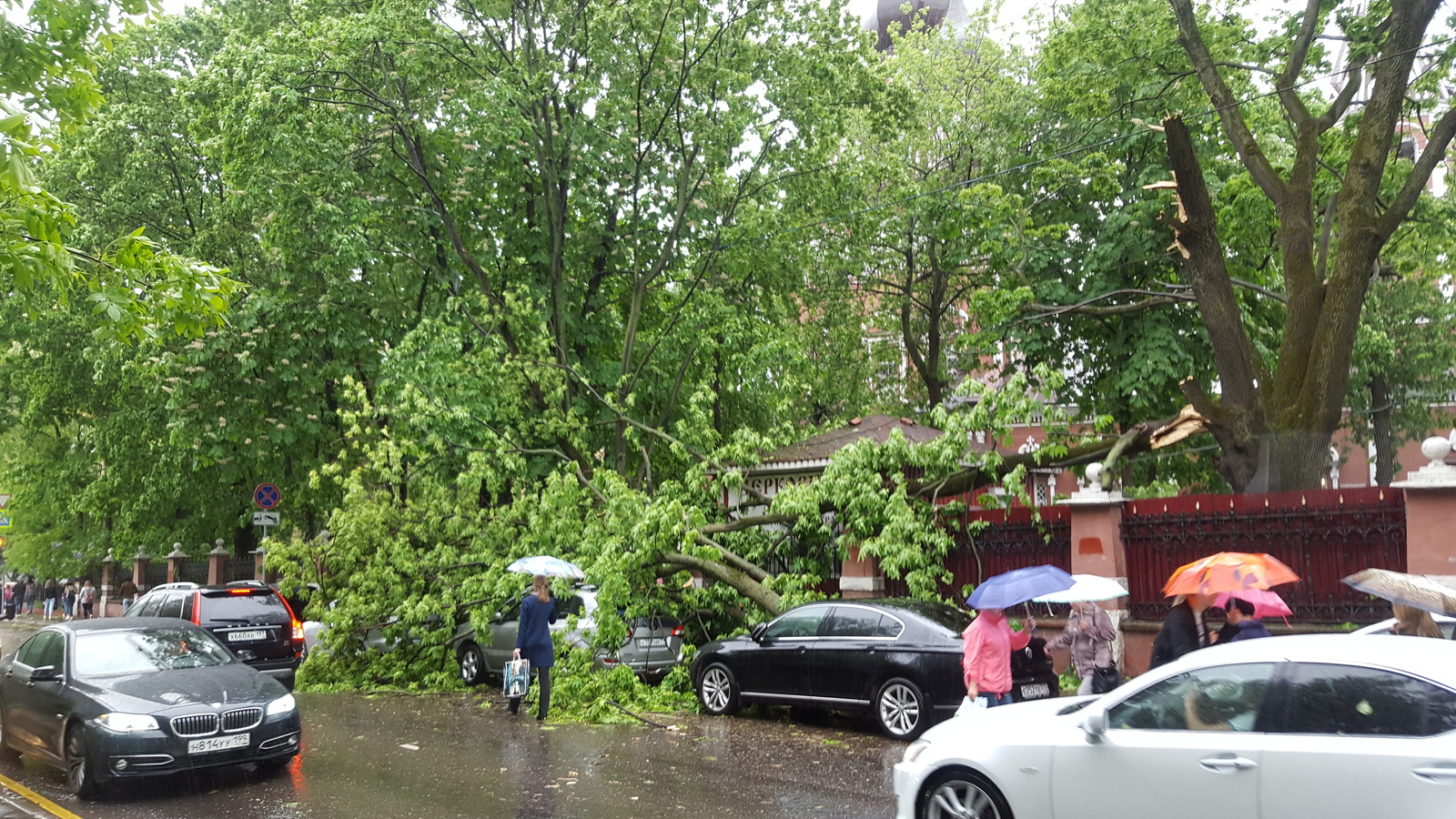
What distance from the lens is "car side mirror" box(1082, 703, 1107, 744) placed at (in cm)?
564

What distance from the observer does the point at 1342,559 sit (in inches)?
433

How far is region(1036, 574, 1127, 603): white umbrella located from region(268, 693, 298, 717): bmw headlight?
6.24 meters

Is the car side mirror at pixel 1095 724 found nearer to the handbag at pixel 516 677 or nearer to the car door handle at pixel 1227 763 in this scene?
the car door handle at pixel 1227 763

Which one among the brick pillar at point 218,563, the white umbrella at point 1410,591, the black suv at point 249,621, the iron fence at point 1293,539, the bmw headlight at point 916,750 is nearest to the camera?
the bmw headlight at point 916,750

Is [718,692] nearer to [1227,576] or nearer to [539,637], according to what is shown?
[539,637]

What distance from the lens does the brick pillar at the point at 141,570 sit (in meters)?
35.1

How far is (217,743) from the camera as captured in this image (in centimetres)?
860

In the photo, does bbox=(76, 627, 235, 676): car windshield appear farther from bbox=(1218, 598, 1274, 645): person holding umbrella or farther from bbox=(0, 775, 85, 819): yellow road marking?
bbox=(1218, 598, 1274, 645): person holding umbrella

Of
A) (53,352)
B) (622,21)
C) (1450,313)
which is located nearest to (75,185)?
(53,352)

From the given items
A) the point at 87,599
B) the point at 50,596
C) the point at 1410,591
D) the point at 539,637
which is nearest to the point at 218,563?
the point at 87,599

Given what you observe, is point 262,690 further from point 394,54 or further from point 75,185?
point 75,185

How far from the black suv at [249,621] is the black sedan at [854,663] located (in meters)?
5.92

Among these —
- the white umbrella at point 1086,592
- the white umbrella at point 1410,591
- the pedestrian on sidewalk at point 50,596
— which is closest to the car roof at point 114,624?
the white umbrella at point 1086,592

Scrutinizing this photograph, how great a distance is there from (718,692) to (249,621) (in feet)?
21.7
